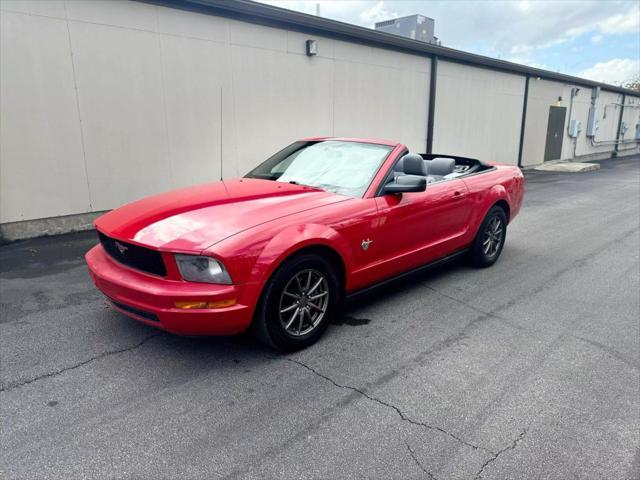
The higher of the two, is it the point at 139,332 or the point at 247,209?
the point at 247,209

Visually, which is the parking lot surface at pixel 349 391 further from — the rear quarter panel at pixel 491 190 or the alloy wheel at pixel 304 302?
the rear quarter panel at pixel 491 190

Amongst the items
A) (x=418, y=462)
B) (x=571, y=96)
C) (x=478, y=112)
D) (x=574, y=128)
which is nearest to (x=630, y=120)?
(x=574, y=128)

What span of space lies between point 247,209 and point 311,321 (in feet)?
3.13

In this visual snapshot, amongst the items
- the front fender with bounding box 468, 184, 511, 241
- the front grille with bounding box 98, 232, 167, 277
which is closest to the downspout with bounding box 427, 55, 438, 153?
the front fender with bounding box 468, 184, 511, 241

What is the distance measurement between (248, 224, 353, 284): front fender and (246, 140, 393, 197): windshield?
0.54 meters

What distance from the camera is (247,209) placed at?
3355 mm

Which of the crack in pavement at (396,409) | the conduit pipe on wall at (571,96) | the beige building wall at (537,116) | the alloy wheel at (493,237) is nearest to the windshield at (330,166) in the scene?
the crack in pavement at (396,409)

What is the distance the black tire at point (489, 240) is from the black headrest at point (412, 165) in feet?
4.25

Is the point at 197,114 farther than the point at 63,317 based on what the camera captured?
Yes

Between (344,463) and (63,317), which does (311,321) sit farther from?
(63,317)

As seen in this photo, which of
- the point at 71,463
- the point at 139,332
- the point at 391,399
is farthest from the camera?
the point at 139,332

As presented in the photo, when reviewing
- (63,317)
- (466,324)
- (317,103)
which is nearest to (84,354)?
(63,317)

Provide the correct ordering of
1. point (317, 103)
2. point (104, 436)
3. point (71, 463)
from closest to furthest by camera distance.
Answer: point (71, 463) < point (104, 436) < point (317, 103)

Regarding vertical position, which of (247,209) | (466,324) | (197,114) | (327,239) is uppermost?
(197,114)
